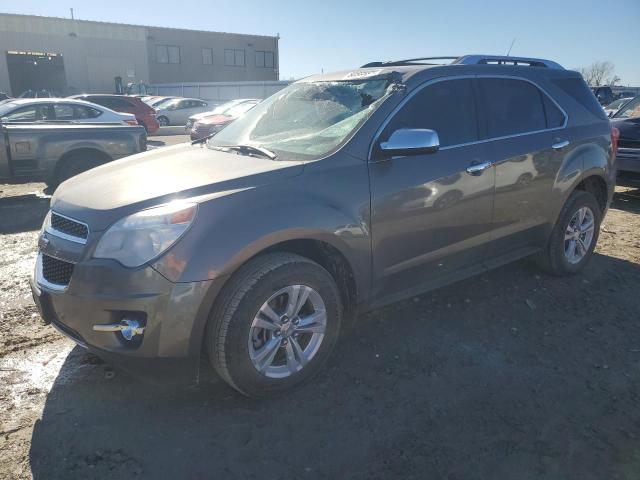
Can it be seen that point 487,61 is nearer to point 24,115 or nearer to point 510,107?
point 510,107

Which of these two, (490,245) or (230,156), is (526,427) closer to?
(490,245)

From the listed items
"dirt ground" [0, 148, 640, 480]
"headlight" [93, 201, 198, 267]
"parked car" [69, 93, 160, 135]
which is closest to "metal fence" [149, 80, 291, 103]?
"parked car" [69, 93, 160, 135]

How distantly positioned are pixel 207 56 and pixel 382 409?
54.3m

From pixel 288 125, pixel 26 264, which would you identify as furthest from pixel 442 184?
pixel 26 264

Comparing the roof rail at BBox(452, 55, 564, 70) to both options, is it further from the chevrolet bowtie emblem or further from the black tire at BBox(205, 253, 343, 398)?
the chevrolet bowtie emblem

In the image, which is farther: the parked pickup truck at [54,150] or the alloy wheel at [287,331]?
the parked pickup truck at [54,150]

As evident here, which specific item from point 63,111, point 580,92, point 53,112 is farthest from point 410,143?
point 63,111

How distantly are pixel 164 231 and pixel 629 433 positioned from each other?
261 cm

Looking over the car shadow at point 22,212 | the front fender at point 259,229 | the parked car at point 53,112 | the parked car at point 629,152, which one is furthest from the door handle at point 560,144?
the parked car at point 53,112

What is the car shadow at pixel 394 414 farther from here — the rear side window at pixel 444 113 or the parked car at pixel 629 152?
the parked car at pixel 629 152

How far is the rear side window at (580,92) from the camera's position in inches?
175

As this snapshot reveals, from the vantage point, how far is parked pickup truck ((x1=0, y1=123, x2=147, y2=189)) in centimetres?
754

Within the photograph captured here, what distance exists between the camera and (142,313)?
2418mm

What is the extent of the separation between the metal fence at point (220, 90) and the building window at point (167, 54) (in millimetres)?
12126
